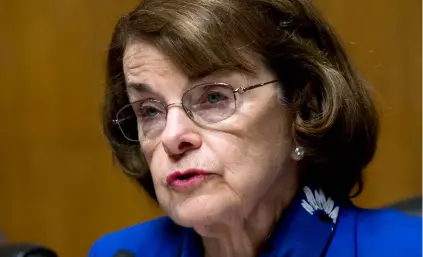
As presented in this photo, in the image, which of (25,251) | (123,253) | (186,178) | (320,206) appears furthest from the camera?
(123,253)

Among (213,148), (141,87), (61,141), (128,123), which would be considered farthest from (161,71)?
(61,141)

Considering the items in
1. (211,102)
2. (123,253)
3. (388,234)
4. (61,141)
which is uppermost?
(211,102)

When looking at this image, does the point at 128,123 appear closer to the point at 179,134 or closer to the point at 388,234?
the point at 179,134

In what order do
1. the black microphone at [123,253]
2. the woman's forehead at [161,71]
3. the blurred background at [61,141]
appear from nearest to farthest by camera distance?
the woman's forehead at [161,71] → the black microphone at [123,253] → the blurred background at [61,141]

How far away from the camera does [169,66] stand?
1.13 metres

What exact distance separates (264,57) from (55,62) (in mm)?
1194

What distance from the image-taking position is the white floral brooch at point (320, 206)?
1221 millimetres

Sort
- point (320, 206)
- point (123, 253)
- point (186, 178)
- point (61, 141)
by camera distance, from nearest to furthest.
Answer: point (186, 178)
point (320, 206)
point (123, 253)
point (61, 141)

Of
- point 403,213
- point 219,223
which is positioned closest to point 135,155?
point 219,223

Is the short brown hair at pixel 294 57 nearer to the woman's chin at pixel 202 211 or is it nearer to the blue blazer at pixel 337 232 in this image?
the blue blazer at pixel 337 232

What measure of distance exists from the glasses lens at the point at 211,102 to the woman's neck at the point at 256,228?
7.4 inches

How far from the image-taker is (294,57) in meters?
1.19

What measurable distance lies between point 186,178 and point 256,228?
20 cm

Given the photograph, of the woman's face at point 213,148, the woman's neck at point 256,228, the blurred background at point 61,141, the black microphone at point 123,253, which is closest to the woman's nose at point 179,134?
the woman's face at point 213,148
